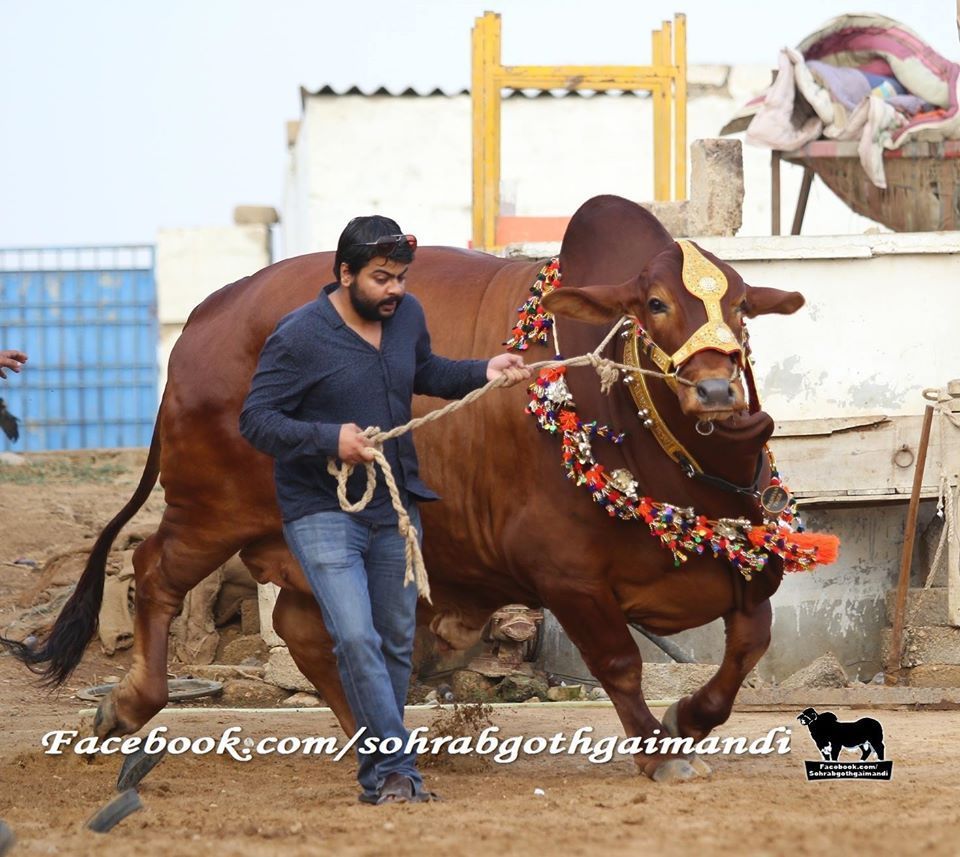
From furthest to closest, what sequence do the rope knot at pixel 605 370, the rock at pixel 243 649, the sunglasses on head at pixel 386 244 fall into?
the rock at pixel 243 649, the rope knot at pixel 605 370, the sunglasses on head at pixel 386 244

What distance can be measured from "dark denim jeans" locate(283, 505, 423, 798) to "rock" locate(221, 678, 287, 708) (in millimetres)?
3133

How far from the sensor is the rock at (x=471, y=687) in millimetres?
8094

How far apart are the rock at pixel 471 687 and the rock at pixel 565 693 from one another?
0.30 meters

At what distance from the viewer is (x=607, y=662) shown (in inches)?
216

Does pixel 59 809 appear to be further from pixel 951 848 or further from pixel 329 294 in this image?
pixel 951 848

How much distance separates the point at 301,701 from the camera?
26.4ft

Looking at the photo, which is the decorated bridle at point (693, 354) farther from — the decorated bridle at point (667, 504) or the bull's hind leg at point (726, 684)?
the bull's hind leg at point (726, 684)

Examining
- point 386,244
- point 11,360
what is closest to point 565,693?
point 11,360

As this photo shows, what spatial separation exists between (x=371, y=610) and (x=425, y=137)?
14697 millimetres

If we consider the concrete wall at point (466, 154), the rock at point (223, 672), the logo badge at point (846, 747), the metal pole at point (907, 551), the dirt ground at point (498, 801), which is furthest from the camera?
the concrete wall at point (466, 154)

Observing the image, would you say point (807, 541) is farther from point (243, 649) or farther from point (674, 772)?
point (243, 649)

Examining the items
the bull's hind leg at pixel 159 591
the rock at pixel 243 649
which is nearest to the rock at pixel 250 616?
the rock at pixel 243 649

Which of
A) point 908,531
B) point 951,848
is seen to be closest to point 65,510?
point 908,531

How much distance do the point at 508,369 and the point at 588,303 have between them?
1.48 ft
